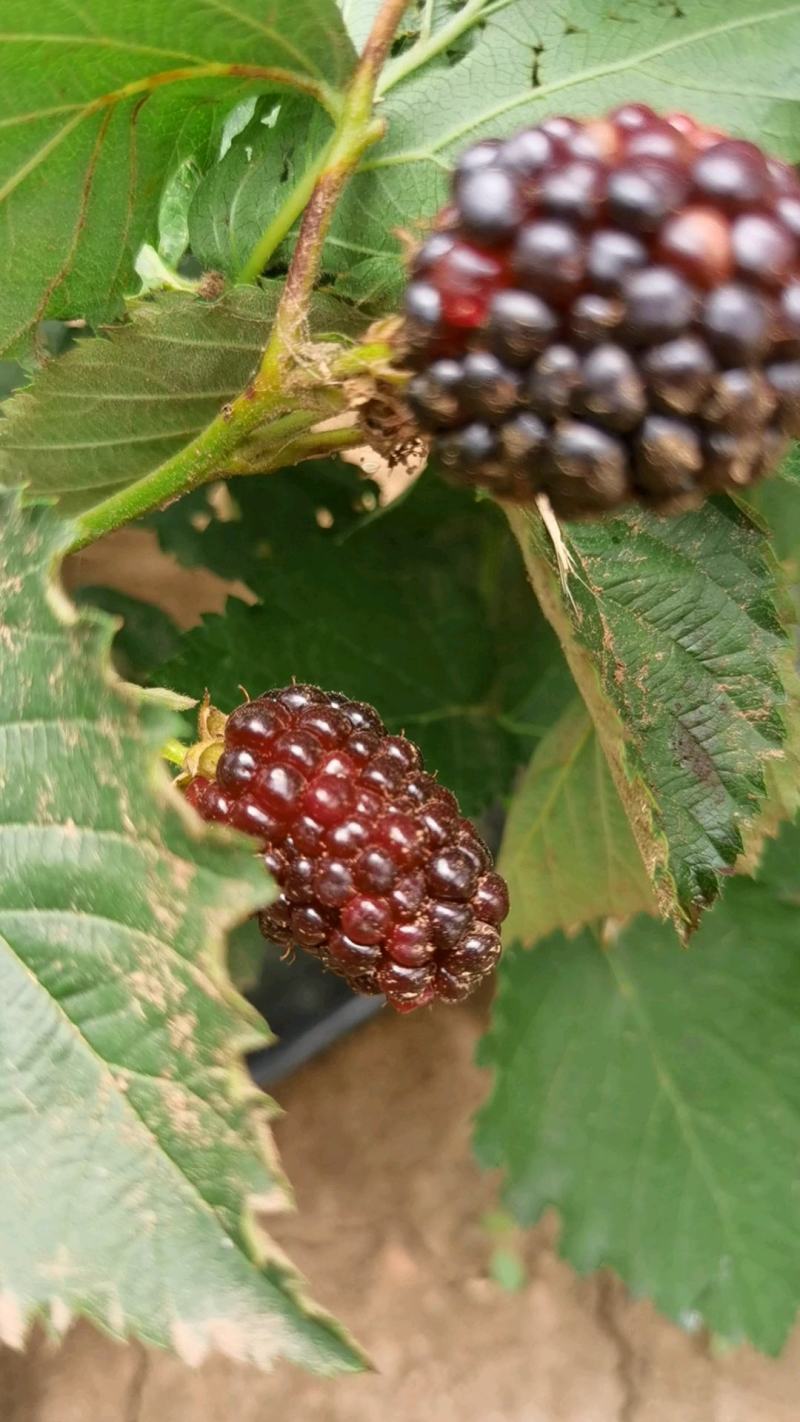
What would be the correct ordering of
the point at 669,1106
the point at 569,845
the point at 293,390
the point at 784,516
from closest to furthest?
the point at 293,390 < the point at 784,516 < the point at 569,845 < the point at 669,1106

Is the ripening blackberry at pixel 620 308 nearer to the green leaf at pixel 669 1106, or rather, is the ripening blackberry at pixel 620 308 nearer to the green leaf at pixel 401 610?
the green leaf at pixel 401 610

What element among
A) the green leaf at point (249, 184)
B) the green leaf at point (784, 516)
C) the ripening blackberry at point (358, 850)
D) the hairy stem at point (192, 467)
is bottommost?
the ripening blackberry at point (358, 850)

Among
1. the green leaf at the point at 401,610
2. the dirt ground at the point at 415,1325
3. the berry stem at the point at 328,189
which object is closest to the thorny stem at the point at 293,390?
the berry stem at the point at 328,189

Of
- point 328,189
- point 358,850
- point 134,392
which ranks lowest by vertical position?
point 358,850

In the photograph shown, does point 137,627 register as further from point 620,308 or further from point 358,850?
point 620,308

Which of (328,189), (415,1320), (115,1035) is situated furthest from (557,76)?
(415,1320)

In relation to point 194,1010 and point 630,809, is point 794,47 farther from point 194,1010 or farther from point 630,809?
point 194,1010
